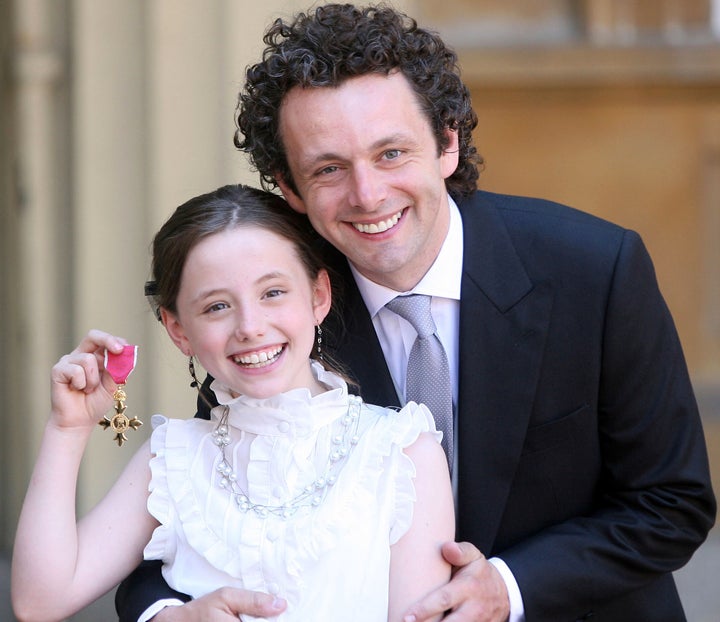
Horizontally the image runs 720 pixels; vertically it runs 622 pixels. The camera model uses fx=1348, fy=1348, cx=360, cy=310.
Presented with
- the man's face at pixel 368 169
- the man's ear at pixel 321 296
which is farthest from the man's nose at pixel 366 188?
the man's ear at pixel 321 296

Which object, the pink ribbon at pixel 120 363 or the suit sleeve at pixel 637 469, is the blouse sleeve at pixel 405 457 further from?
the pink ribbon at pixel 120 363

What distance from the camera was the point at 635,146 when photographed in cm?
480

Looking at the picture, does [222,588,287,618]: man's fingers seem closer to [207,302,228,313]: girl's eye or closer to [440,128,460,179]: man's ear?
[207,302,228,313]: girl's eye

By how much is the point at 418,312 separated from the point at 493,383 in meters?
0.22

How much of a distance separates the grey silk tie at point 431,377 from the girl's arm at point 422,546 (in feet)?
0.98

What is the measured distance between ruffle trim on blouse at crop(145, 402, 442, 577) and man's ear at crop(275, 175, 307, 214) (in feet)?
1.55

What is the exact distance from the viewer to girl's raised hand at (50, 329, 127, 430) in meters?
2.48

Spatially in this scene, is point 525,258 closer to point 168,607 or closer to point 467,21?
point 168,607

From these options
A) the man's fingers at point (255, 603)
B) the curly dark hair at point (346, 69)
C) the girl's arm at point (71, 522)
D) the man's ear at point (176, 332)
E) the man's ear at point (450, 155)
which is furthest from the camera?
the man's ear at point (450, 155)

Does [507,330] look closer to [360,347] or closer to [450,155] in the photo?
[360,347]

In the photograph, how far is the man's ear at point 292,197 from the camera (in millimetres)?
2811

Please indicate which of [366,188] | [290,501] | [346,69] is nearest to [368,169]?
[366,188]

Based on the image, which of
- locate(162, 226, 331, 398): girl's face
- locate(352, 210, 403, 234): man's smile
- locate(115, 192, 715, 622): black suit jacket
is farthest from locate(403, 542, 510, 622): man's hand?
locate(352, 210, 403, 234): man's smile

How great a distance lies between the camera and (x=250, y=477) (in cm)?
250
